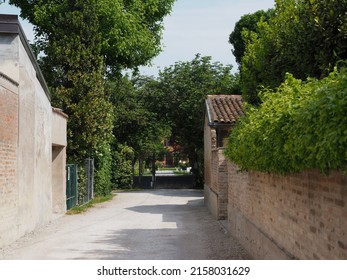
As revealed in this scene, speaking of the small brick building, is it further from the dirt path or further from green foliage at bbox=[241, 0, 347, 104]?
green foliage at bbox=[241, 0, 347, 104]

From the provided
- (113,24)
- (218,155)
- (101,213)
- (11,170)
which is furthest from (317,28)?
(113,24)

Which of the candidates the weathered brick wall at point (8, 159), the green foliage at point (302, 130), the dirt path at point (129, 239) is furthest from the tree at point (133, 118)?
the green foliage at point (302, 130)

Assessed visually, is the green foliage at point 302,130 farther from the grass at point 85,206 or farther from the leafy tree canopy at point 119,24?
the leafy tree canopy at point 119,24

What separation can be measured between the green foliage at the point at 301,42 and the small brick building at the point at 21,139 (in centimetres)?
581

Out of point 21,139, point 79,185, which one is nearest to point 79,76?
point 79,185

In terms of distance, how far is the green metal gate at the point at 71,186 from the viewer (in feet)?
70.1

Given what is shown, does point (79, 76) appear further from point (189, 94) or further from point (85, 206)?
point (189, 94)

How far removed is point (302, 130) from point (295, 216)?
176 centimetres

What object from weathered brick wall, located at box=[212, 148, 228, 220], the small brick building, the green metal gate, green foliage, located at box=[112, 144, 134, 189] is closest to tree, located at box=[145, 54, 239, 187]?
green foliage, located at box=[112, 144, 134, 189]

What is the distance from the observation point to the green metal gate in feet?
70.1

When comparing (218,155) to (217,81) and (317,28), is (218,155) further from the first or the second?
(217,81)

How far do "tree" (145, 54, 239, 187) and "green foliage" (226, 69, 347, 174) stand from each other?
100ft

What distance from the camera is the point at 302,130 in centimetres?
533

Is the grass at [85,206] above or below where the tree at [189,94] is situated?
below
